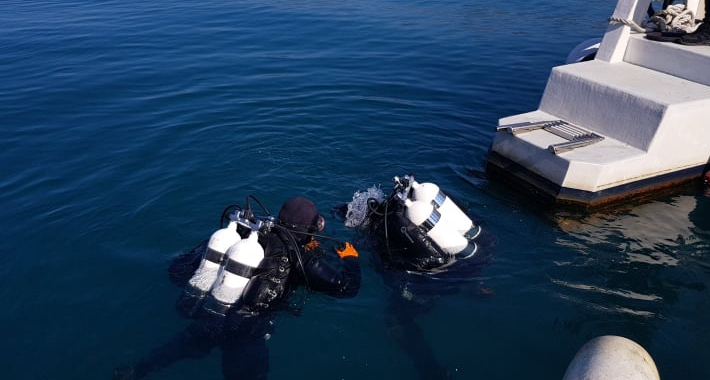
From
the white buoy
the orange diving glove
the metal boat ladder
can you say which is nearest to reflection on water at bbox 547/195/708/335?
the metal boat ladder

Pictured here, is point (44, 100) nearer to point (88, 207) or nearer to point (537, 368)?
point (88, 207)

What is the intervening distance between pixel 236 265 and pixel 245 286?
0.23 m

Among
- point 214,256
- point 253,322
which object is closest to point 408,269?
point 253,322

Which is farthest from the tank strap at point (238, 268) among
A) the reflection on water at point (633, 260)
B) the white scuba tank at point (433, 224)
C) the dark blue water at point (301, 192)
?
the reflection on water at point (633, 260)

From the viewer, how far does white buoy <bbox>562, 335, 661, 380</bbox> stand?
13.1ft

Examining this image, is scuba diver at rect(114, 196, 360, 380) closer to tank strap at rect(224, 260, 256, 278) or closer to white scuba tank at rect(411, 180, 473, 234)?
tank strap at rect(224, 260, 256, 278)

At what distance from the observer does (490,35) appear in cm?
1750

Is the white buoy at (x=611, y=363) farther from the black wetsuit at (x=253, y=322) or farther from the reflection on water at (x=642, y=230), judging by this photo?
the reflection on water at (x=642, y=230)

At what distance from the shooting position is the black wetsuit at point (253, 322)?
5.22 m

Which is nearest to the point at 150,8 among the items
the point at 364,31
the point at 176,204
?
the point at 364,31

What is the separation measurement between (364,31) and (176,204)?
36.8 ft

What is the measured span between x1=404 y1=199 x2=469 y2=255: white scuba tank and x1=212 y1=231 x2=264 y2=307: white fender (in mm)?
1723

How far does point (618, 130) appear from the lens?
26.9 ft

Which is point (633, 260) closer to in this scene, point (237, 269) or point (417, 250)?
point (417, 250)
